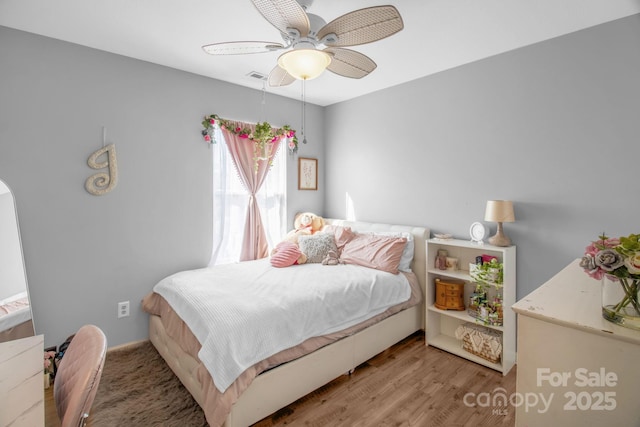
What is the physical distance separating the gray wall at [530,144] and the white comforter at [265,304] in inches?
40.2

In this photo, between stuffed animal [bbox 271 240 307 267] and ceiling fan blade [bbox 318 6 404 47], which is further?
stuffed animal [bbox 271 240 307 267]

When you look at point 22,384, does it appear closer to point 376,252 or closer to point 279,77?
point 279,77

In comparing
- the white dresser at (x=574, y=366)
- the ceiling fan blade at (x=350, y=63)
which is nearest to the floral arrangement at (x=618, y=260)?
the white dresser at (x=574, y=366)

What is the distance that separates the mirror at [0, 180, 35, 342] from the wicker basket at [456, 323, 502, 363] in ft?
10.7

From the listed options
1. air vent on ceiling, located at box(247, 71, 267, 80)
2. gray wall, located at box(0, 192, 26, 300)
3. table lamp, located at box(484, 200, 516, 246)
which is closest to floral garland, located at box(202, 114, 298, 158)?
air vent on ceiling, located at box(247, 71, 267, 80)

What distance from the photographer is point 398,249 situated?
2879 mm

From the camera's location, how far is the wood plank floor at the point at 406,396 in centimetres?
188

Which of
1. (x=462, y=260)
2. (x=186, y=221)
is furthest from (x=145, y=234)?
(x=462, y=260)

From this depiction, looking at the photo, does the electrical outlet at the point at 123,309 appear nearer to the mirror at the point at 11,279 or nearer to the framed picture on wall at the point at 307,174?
the mirror at the point at 11,279

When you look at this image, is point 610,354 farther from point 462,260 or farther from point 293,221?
point 293,221

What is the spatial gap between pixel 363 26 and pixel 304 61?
0.35 metres

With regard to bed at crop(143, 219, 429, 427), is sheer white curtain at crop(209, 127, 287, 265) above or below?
above

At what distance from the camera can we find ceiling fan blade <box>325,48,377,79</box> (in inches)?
72.3

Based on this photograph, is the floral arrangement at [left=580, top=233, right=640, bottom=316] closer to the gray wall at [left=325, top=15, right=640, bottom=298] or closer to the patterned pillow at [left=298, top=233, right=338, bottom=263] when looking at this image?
the gray wall at [left=325, top=15, right=640, bottom=298]
